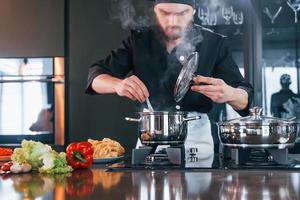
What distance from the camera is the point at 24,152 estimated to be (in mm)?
1201

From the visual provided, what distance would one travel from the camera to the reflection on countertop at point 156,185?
81 cm

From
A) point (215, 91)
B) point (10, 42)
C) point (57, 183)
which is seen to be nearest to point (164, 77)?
point (215, 91)

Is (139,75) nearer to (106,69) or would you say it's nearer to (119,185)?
(106,69)

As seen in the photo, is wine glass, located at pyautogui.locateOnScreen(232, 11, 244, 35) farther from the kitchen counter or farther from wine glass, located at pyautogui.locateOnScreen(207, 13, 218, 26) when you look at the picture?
the kitchen counter

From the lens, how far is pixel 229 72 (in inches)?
78.5

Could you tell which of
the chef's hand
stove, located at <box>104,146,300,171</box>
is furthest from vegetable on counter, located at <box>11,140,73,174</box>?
the chef's hand

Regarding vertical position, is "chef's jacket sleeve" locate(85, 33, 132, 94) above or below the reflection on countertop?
above

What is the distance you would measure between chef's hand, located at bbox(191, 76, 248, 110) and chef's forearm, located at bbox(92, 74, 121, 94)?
40 centimetres

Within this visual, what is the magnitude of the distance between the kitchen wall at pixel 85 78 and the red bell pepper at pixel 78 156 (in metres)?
1.40

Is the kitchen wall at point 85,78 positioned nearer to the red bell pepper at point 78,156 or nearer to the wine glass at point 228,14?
the wine glass at point 228,14

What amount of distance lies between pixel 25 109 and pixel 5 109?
151 mm

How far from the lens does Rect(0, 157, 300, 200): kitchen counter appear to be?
0.81m

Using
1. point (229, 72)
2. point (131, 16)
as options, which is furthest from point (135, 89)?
point (131, 16)

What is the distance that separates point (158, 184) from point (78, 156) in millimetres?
403
